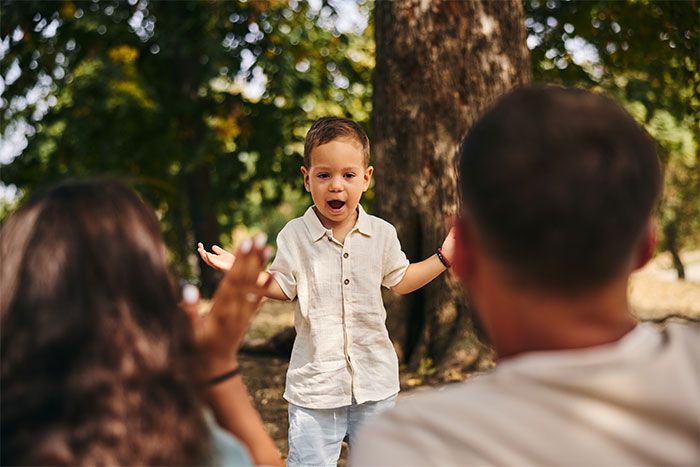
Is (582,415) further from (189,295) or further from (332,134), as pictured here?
(332,134)

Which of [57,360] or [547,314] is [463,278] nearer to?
[547,314]

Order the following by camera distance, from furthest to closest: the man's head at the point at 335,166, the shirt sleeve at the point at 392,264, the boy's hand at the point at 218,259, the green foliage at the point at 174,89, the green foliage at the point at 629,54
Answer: the green foliage at the point at 174,89 < the green foliage at the point at 629,54 < the shirt sleeve at the point at 392,264 < the man's head at the point at 335,166 < the boy's hand at the point at 218,259

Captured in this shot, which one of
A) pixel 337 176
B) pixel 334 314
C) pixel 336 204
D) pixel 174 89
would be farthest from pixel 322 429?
pixel 174 89

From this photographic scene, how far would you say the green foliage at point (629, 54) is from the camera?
749 cm

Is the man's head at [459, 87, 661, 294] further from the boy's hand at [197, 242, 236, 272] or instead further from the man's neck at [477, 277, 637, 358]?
the boy's hand at [197, 242, 236, 272]

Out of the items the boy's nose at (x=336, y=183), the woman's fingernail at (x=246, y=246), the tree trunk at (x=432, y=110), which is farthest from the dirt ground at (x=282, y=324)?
the woman's fingernail at (x=246, y=246)

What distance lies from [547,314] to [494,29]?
176 inches

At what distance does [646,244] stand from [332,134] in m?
1.80

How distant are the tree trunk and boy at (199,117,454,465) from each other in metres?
2.39

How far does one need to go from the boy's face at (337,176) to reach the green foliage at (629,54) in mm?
5411

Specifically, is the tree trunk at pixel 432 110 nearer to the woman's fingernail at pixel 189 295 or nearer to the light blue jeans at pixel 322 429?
the light blue jeans at pixel 322 429

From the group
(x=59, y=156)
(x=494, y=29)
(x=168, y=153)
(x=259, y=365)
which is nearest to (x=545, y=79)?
(x=494, y=29)

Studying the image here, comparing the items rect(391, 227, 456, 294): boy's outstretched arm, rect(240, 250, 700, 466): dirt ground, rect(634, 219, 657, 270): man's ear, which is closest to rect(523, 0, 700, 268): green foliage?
rect(240, 250, 700, 466): dirt ground

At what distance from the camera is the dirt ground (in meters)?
4.81
